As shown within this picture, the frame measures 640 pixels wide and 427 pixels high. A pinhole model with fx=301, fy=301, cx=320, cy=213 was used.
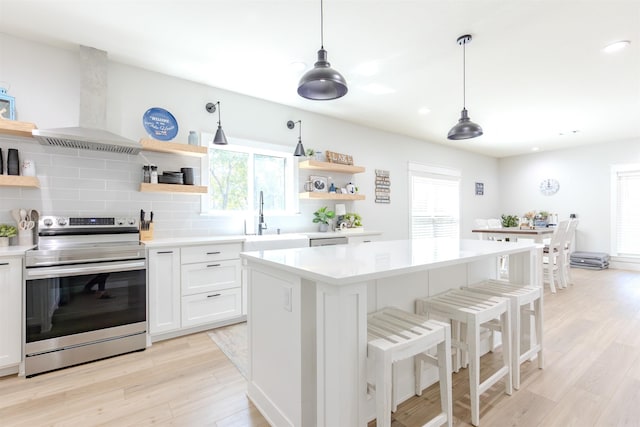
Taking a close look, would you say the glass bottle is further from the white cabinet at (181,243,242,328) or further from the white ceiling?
the white ceiling

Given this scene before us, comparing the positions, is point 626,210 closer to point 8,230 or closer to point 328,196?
point 328,196

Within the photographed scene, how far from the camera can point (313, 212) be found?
4.45m

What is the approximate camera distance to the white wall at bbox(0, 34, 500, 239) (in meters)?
2.65

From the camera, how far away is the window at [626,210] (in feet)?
19.4

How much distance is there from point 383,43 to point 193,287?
2842 millimetres

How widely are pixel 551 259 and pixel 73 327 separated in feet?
18.9

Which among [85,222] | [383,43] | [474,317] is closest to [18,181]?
[85,222]

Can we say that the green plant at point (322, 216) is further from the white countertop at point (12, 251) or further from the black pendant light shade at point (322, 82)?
the white countertop at point (12, 251)

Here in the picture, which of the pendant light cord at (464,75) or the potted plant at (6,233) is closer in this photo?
the potted plant at (6,233)

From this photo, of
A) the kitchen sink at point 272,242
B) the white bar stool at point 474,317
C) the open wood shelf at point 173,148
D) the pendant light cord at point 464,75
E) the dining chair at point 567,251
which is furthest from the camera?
the dining chair at point 567,251

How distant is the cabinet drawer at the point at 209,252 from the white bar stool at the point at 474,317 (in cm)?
191

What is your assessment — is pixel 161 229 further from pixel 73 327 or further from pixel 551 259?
pixel 551 259

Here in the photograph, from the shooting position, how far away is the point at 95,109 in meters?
2.77

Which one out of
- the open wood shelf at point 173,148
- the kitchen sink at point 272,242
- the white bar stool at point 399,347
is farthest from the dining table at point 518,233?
the open wood shelf at point 173,148
